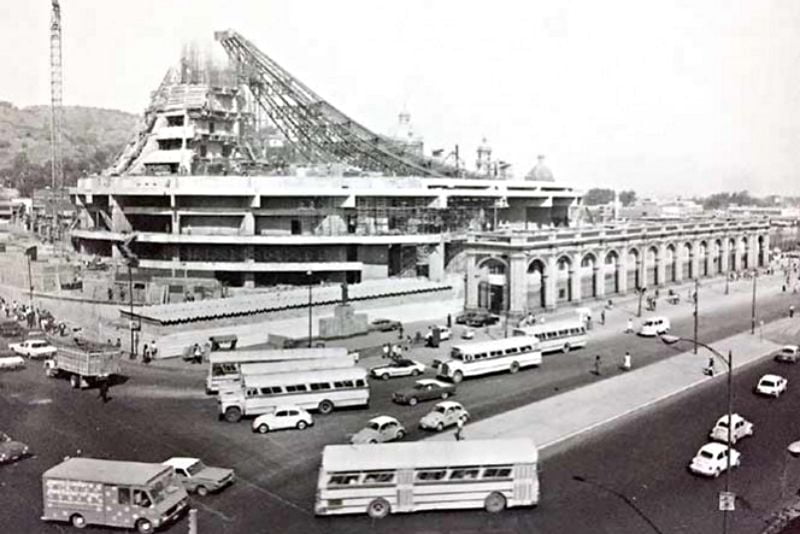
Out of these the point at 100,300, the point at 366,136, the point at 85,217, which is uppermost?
the point at 366,136

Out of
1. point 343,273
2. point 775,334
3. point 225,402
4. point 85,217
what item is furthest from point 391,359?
point 85,217

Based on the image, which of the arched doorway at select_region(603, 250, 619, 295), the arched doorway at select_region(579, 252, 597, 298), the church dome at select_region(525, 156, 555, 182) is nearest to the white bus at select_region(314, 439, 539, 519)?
the arched doorway at select_region(579, 252, 597, 298)

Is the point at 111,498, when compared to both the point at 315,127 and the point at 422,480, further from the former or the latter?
the point at 315,127

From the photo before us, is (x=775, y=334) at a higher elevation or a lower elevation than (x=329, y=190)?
lower

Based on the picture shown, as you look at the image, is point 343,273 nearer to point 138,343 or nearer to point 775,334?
point 138,343

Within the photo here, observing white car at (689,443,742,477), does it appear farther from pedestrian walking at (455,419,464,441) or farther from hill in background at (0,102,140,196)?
hill in background at (0,102,140,196)

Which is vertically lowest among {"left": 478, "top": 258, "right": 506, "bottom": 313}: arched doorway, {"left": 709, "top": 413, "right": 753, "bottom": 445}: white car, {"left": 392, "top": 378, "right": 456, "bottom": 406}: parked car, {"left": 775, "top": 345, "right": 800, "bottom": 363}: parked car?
{"left": 709, "top": 413, "right": 753, "bottom": 445}: white car
